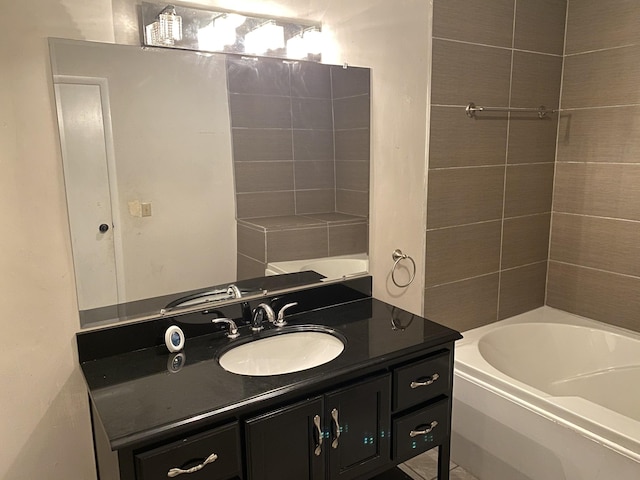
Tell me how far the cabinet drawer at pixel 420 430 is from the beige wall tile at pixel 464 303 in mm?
651

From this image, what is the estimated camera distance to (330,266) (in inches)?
78.9

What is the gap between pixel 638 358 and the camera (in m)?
2.31

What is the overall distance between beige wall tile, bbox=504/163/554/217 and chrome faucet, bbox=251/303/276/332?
54.3 inches

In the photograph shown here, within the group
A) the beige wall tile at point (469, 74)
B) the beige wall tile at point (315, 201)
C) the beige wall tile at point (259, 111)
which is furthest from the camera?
the beige wall tile at point (469, 74)

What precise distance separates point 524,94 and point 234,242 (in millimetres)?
1631

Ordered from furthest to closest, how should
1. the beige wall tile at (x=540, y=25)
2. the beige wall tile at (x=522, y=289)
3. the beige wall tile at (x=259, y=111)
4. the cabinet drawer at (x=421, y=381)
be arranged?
the beige wall tile at (x=522, y=289)
the beige wall tile at (x=540, y=25)
the beige wall tile at (x=259, y=111)
the cabinet drawer at (x=421, y=381)

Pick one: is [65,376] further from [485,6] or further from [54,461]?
[485,6]

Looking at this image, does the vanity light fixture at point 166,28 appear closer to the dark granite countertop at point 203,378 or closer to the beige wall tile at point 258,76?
the beige wall tile at point 258,76

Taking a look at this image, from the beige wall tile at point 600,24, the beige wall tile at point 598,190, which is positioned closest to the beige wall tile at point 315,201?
the beige wall tile at point 598,190

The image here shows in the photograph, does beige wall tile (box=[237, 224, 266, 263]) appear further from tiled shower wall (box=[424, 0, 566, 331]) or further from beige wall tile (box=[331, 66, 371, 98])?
tiled shower wall (box=[424, 0, 566, 331])

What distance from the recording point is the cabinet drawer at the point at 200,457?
3.86ft

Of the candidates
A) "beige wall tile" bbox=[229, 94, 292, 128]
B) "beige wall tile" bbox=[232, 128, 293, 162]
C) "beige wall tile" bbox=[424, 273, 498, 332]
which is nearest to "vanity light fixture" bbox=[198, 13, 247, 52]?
"beige wall tile" bbox=[229, 94, 292, 128]

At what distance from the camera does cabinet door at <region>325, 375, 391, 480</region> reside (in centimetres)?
145

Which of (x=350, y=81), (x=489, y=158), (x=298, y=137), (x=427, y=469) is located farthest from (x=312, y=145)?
(x=427, y=469)
